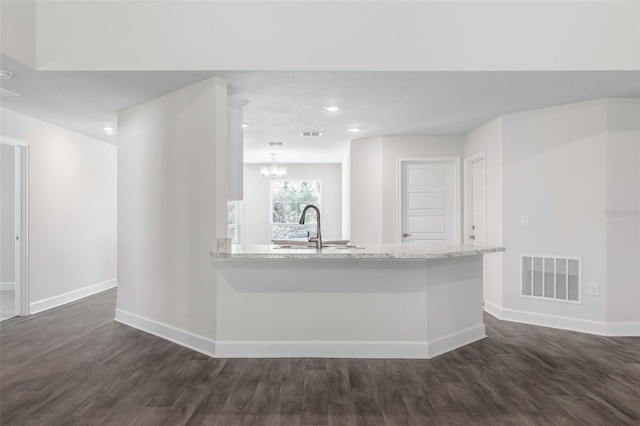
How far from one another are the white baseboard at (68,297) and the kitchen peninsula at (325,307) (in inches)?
119

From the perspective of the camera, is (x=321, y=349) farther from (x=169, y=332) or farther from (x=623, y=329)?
(x=623, y=329)

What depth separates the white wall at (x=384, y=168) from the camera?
19.7ft

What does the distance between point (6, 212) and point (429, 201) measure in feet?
22.0

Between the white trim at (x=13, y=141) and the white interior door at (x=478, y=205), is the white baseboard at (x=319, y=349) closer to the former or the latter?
the white interior door at (x=478, y=205)

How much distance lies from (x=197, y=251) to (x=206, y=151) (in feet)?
2.96

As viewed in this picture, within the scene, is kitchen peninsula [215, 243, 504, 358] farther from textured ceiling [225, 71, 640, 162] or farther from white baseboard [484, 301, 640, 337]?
white baseboard [484, 301, 640, 337]

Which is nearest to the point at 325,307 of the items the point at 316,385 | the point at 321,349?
the point at 321,349

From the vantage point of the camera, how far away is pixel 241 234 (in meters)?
9.79

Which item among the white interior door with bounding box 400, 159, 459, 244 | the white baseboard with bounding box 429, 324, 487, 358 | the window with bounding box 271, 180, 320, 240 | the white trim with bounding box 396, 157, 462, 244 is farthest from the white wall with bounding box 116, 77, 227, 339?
the window with bounding box 271, 180, 320, 240

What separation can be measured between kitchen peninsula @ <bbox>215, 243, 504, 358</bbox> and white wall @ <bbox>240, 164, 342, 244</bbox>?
21.0ft

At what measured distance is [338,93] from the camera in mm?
3904
